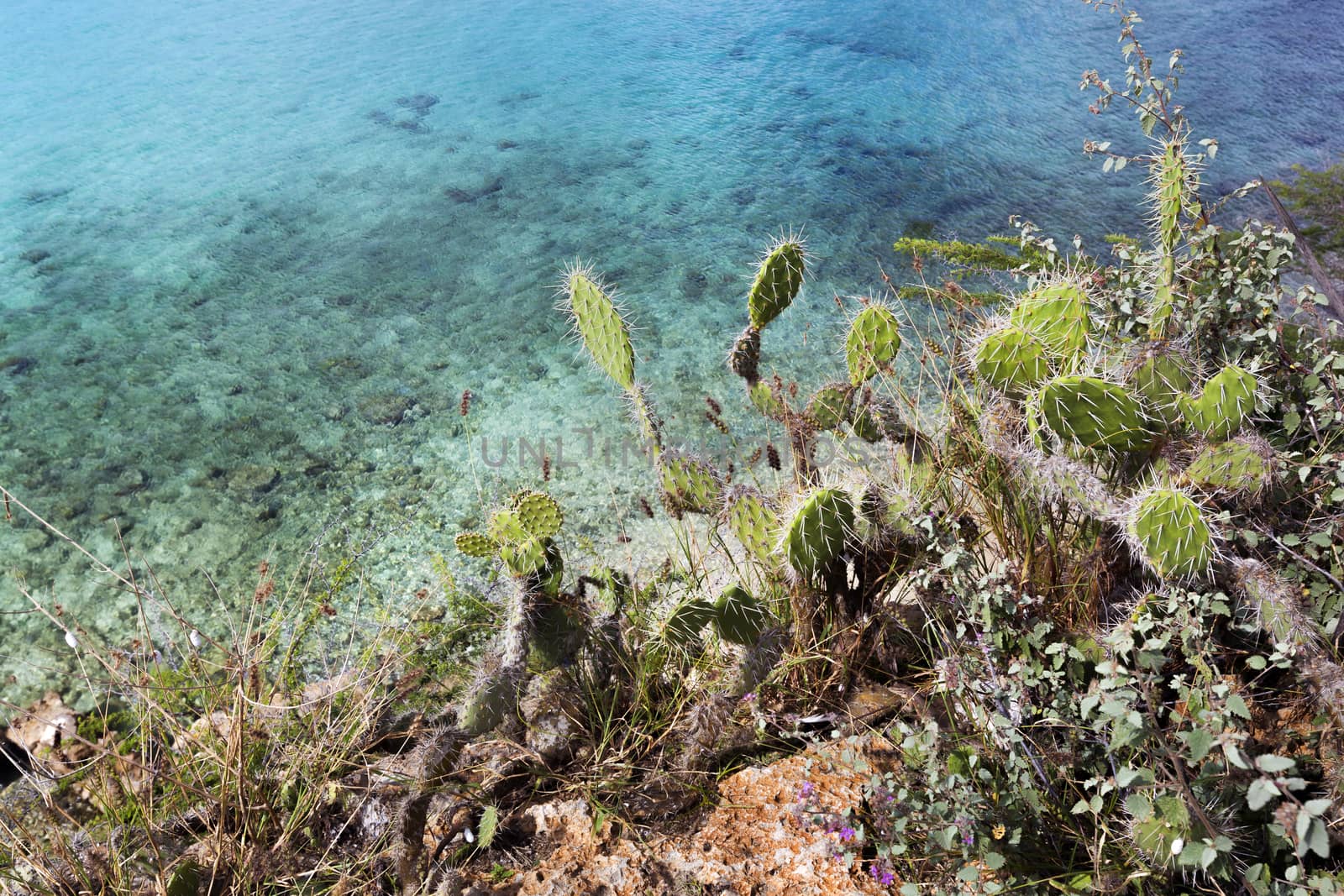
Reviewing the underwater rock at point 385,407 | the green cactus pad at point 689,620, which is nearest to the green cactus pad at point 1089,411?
the green cactus pad at point 689,620

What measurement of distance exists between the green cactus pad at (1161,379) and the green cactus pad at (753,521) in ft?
2.35

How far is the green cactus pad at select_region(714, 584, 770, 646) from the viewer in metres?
1.78

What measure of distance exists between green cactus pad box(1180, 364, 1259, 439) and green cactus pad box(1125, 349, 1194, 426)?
1.7 inches

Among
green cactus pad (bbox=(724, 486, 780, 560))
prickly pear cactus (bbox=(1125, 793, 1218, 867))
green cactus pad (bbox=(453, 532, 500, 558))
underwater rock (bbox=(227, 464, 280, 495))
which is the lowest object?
underwater rock (bbox=(227, 464, 280, 495))

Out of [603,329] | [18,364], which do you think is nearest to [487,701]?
[603,329]

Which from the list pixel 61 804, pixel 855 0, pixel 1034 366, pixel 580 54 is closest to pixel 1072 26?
pixel 855 0

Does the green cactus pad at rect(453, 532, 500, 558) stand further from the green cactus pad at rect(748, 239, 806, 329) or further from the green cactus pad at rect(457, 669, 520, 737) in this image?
the green cactus pad at rect(748, 239, 806, 329)

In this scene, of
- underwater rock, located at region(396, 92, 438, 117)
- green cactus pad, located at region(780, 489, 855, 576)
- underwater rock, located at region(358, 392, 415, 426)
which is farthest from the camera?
underwater rock, located at region(396, 92, 438, 117)

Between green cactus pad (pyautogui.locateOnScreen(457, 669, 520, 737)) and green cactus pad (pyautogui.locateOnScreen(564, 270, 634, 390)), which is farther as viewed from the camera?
green cactus pad (pyautogui.locateOnScreen(564, 270, 634, 390))

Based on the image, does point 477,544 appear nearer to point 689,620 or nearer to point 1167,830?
point 689,620

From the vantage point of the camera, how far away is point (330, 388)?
3.50 meters

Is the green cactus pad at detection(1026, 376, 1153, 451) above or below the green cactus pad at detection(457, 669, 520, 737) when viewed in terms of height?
above

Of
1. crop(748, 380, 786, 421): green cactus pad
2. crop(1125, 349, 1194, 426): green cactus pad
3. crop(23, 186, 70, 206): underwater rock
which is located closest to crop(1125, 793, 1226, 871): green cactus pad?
crop(1125, 349, 1194, 426): green cactus pad

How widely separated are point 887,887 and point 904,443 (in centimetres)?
90
